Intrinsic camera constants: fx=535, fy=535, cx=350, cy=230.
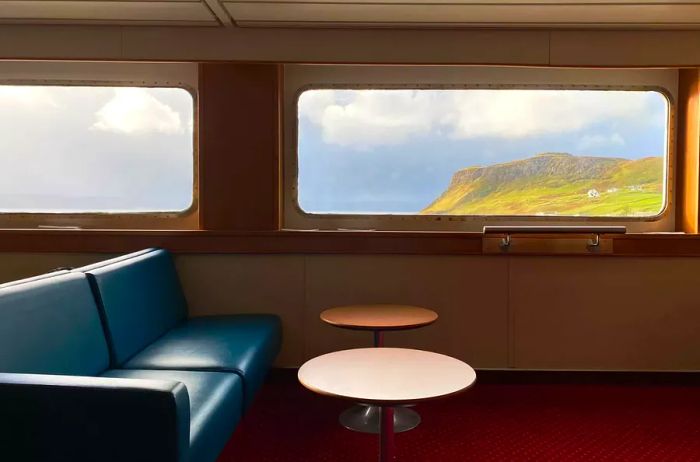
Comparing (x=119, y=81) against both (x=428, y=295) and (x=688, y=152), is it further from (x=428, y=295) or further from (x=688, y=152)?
(x=688, y=152)

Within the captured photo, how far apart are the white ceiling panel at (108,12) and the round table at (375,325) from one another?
2193mm

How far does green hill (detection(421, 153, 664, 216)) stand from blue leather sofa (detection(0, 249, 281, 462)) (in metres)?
1.81

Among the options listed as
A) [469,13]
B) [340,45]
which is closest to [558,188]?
[469,13]

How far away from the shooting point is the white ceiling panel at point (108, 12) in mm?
3441

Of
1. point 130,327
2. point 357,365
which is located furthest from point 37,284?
point 357,365

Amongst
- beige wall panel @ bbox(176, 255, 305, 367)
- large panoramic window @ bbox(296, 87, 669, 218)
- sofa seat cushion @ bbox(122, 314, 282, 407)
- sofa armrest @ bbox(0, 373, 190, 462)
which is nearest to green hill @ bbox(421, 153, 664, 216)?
large panoramic window @ bbox(296, 87, 669, 218)

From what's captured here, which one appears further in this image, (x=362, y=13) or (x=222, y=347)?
(x=362, y=13)

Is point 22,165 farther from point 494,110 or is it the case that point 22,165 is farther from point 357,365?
point 494,110

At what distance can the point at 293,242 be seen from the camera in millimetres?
3912

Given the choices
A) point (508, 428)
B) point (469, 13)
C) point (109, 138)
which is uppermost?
point (469, 13)

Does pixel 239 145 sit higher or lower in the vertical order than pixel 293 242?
higher

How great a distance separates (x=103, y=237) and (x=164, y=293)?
78 centimetres

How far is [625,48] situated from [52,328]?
4.01 metres

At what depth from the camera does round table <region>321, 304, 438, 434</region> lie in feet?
10.3
